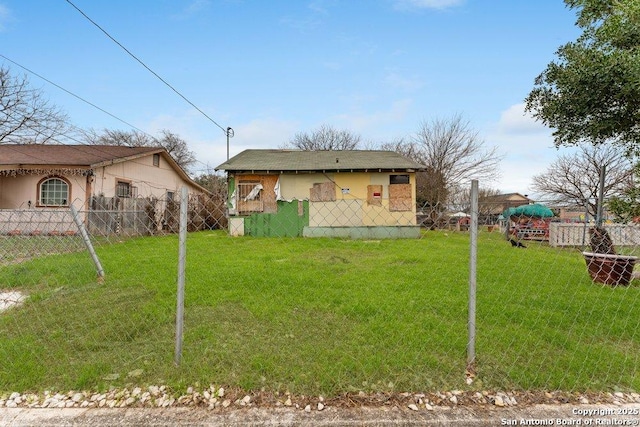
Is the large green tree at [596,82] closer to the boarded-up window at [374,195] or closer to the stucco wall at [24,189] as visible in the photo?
the boarded-up window at [374,195]

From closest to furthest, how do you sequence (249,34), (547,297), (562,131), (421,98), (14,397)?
(14,397)
(547,297)
(562,131)
(249,34)
(421,98)

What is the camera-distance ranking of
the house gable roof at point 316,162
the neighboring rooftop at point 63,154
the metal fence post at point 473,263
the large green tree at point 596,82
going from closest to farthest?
the metal fence post at point 473,263 → the large green tree at point 596,82 → the neighboring rooftop at point 63,154 → the house gable roof at point 316,162

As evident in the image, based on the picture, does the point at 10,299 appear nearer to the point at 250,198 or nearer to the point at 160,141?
the point at 250,198

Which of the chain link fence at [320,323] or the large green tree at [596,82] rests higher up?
the large green tree at [596,82]

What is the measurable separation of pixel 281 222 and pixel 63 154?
1037 centimetres

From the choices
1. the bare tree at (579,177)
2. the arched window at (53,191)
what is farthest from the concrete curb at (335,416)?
the bare tree at (579,177)

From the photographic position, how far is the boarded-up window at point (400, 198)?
13133 mm

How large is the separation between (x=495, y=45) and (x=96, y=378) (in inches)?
400

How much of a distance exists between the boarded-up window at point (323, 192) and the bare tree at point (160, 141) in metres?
24.6

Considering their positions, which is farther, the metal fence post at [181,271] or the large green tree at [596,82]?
the large green tree at [596,82]

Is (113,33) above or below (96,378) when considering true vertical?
above

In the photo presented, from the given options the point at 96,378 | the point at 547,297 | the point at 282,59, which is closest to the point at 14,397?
the point at 96,378

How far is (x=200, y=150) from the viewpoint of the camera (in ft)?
112

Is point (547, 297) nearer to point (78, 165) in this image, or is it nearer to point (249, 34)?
point (249, 34)
